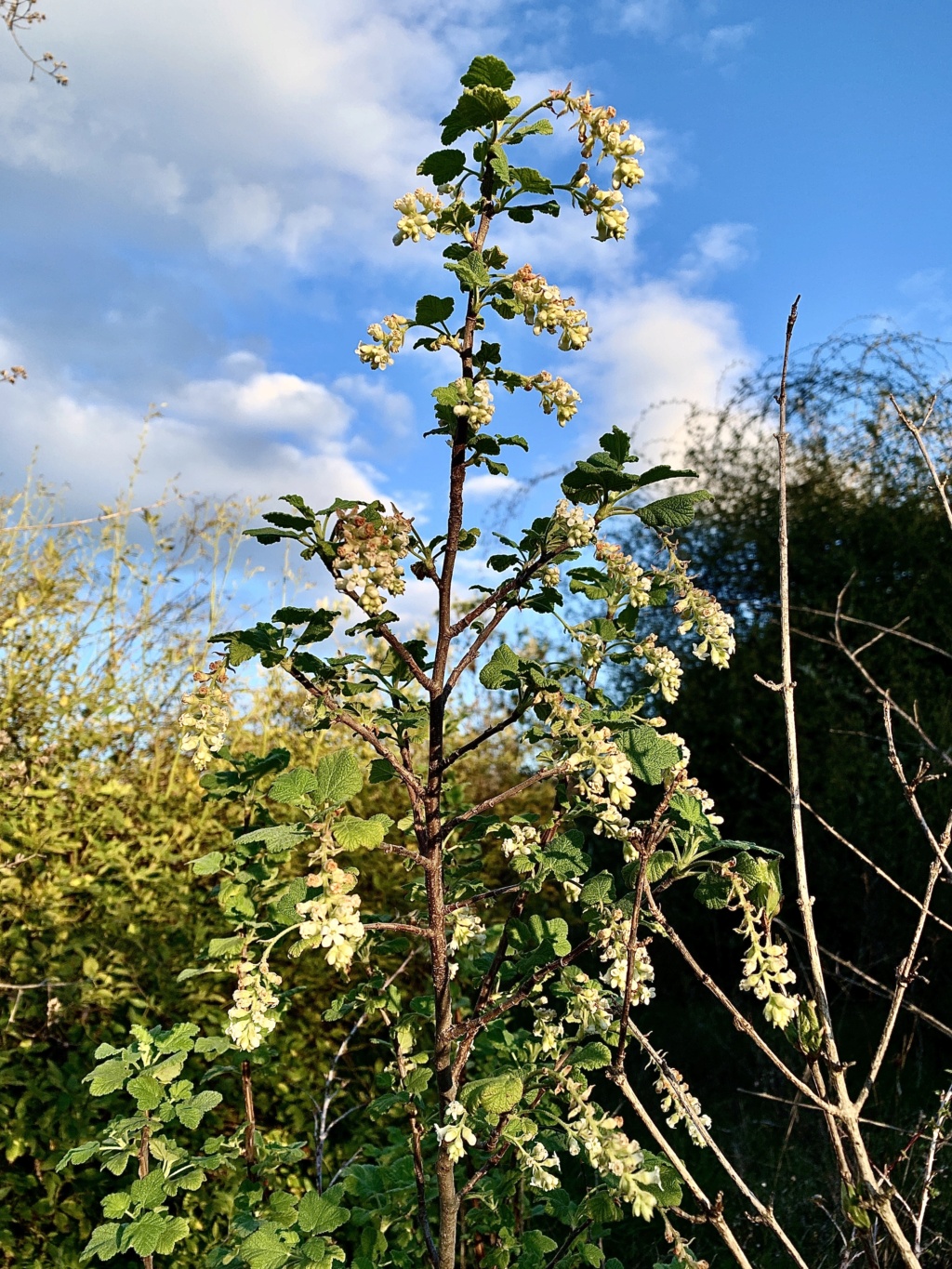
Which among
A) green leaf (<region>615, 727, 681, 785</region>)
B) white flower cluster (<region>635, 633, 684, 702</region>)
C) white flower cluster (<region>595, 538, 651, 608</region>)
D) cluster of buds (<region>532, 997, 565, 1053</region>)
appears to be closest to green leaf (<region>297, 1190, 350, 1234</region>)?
cluster of buds (<region>532, 997, 565, 1053</region>)

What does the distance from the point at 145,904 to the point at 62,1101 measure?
2.13 ft

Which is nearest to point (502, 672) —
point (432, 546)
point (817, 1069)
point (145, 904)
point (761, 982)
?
point (432, 546)

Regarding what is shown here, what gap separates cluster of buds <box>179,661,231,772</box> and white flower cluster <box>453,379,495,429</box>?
56 centimetres

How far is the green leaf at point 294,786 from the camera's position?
149cm

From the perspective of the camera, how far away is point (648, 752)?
60.2 inches

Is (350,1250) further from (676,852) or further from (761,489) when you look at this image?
(761,489)

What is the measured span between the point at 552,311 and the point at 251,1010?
118 cm

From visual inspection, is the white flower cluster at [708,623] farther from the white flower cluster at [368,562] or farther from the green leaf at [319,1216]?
the green leaf at [319,1216]

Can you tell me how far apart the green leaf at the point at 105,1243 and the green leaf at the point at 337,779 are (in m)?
0.87

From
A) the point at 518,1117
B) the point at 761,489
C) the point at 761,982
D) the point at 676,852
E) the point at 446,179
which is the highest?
the point at 761,489

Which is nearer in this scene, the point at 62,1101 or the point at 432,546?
the point at 432,546

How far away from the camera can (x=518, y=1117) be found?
5.16 ft

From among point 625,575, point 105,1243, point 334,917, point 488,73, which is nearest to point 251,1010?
point 334,917

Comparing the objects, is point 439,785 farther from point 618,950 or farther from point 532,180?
point 532,180
